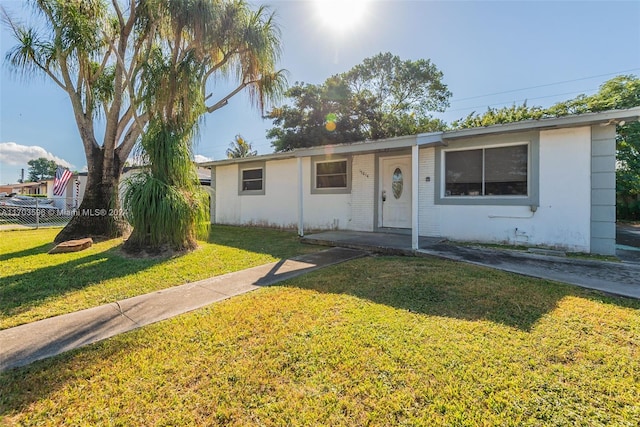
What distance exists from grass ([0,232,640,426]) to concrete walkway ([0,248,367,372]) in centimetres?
23

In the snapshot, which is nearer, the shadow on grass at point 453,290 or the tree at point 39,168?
the shadow on grass at point 453,290

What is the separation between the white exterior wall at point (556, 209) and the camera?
622 cm

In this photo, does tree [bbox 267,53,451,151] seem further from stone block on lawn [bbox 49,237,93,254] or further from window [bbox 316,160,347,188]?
stone block on lawn [bbox 49,237,93,254]

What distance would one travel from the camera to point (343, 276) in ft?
16.0

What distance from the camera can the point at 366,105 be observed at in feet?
64.1

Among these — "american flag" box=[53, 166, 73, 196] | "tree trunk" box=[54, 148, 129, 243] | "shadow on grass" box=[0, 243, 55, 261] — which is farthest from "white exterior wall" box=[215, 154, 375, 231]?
"american flag" box=[53, 166, 73, 196]

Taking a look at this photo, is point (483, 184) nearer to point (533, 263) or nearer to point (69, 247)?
point (533, 263)

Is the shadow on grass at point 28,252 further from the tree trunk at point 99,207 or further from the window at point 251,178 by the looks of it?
the window at point 251,178

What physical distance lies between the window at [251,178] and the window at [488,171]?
686cm

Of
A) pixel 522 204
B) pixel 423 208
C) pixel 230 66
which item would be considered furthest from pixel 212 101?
pixel 522 204

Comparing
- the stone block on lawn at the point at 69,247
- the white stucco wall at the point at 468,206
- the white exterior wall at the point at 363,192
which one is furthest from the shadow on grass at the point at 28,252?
the white exterior wall at the point at 363,192

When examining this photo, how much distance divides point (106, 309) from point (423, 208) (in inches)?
283

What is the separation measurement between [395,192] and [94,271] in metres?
7.46

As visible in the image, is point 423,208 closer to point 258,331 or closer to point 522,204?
point 522,204
